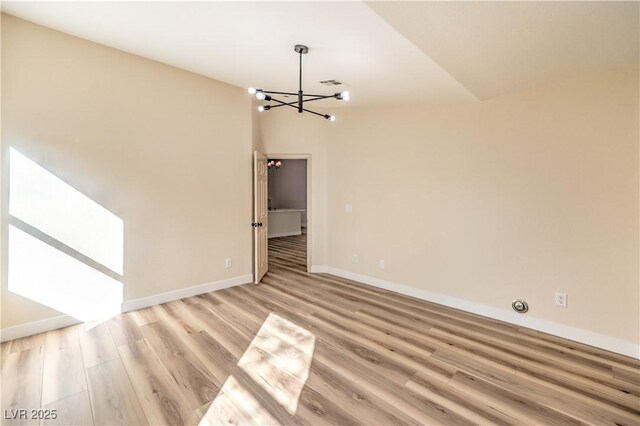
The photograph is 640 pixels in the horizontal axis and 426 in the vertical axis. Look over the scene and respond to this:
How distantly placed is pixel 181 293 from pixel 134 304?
0.56m

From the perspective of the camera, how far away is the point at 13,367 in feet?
8.08

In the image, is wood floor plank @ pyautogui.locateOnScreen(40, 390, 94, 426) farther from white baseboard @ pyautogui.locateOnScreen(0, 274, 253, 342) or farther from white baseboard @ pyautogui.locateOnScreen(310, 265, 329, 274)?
white baseboard @ pyautogui.locateOnScreen(310, 265, 329, 274)

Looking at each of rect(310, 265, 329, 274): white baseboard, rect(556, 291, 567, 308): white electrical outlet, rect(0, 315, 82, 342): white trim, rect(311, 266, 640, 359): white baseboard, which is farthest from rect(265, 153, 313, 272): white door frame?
rect(556, 291, 567, 308): white electrical outlet

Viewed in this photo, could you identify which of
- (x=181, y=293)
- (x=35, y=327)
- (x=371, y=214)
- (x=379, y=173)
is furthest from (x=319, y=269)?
(x=35, y=327)

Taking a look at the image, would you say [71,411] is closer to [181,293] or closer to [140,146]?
[181,293]

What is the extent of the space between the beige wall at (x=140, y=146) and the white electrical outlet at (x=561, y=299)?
13.0 feet

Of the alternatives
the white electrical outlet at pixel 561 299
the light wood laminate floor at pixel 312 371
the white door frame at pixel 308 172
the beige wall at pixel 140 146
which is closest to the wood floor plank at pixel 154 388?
the light wood laminate floor at pixel 312 371

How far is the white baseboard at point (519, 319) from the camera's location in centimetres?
291

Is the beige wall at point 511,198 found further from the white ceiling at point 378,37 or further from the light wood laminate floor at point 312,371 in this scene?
the light wood laminate floor at point 312,371

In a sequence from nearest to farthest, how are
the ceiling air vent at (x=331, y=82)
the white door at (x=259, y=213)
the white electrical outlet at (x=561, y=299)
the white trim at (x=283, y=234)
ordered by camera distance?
the white electrical outlet at (x=561, y=299), the ceiling air vent at (x=331, y=82), the white door at (x=259, y=213), the white trim at (x=283, y=234)

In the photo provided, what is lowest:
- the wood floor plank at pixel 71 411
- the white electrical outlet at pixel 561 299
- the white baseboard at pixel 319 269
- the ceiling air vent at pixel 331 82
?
the wood floor plank at pixel 71 411

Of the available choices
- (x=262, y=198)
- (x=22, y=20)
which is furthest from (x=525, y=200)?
(x=22, y=20)

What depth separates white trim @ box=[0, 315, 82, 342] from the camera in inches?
113

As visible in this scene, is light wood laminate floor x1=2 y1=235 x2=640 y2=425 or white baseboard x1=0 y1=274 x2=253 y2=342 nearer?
light wood laminate floor x1=2 y1=235 x2=640 y2=425
